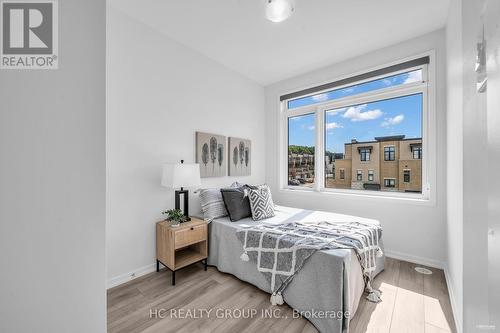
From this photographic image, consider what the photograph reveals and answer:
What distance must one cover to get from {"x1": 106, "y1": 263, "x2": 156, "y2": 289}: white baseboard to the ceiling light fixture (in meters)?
2.92

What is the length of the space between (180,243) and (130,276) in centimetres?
65

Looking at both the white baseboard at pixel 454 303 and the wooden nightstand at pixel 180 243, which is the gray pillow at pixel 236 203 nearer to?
the wooden nightstand at pixel 180 243

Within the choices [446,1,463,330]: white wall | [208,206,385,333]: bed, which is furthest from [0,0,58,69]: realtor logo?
[446,1,463,330]: white wall

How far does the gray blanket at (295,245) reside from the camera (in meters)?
1.71

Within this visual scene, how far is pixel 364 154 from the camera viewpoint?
9.98 feet

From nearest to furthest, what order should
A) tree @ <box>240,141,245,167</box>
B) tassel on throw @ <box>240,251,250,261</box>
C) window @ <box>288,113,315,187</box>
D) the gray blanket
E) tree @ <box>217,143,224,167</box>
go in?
the gray blanket, tassel on throw @ <box>240,251,250,261</box>, tree @ <box>217,143,224,167</box>, tree @ <box>240,141,245,167</box>, window @ <box>288,113,315,187</box>

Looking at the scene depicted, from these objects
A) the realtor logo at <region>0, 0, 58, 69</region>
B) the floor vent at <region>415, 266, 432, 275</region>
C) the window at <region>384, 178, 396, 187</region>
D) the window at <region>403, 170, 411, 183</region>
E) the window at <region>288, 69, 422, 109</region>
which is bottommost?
the floor vent at <region>415, 266, 432, 275</region>

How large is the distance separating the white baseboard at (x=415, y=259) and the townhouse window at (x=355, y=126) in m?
0.76

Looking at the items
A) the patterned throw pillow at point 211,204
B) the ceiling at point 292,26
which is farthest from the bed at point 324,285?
the ceiling at point 292,26

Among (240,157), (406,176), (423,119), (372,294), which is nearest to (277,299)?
(372,294)

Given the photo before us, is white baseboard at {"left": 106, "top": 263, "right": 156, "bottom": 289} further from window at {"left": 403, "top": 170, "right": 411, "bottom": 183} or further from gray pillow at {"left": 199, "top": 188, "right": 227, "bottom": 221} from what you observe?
window at {"left": 403, "top": 170, "right": 411, "bottom": 183}

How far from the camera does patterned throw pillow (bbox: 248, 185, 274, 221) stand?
2.52m

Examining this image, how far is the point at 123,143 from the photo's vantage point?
2.12 meters

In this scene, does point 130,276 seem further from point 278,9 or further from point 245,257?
point 278,9
